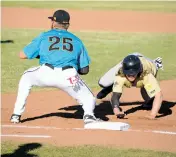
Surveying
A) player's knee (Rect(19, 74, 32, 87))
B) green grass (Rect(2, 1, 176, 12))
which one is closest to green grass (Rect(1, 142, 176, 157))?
player's knee (Rect(19, 74, 32, 87))

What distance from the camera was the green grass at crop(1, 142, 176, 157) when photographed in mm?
6902

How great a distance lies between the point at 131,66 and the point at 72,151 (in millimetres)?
2202

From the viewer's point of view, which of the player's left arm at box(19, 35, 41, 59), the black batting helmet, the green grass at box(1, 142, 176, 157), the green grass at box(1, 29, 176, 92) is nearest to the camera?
the green grass at box(1, 142, 176, 157)

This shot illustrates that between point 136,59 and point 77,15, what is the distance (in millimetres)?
27718

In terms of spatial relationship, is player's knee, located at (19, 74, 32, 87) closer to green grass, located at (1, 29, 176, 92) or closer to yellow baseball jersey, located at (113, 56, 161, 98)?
yellow baseball jersey, located at (113, 56, 161, 98)

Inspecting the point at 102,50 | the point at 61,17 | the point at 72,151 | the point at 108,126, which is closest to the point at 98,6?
the point at 102,50

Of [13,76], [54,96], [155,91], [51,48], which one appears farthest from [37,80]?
[13,76]

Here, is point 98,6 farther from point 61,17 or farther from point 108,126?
point 108,126

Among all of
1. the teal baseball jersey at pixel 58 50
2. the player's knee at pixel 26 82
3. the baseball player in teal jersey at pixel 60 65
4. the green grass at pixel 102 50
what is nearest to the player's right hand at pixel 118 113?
the baseball player in teal jersey at pixel 60 65

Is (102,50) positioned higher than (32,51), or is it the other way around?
(32,51)

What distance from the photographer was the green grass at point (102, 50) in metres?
14.8

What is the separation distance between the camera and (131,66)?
28.8 ft

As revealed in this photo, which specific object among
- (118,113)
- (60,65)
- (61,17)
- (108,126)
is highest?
(61,17)

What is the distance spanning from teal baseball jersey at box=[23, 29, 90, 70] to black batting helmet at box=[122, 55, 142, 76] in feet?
2.00
